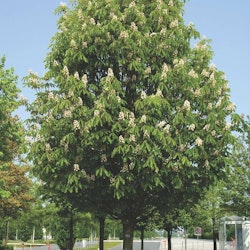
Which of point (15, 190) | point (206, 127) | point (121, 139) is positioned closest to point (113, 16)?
point (121, 139)

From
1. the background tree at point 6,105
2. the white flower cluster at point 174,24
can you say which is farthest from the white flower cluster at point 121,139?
the background tree at point 6,105

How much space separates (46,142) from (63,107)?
6.25 feet

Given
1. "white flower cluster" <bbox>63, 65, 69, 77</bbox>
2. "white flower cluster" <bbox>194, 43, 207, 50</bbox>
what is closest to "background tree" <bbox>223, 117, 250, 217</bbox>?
"white flower cluster" <bbox>194, 43, 207, 50</bbox>

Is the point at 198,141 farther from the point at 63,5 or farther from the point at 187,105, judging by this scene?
the point at 63,5

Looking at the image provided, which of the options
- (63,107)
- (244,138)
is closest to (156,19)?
(63,107)

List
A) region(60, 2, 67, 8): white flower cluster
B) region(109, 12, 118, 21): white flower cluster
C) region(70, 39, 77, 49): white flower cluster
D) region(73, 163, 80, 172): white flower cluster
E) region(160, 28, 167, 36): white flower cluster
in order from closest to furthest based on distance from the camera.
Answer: region(73, 163, 80, 172): white flower cluster
region(109, 12, 118, 21): white flower cluster
region(70, 39, 77, 49): white flower cluster
region(160, 28, 167, 36): white flower cluster
region(60, 2, 67, 8): white flower cluster

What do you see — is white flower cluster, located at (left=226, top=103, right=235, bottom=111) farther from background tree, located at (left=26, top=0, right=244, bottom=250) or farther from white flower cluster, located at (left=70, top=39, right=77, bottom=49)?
white flower cluster, located at (left=70, top=39, right=77, bottom=49)

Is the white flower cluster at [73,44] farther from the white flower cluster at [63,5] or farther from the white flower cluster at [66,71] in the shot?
the white flower cluster at [63,5]

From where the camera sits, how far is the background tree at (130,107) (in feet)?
50.9

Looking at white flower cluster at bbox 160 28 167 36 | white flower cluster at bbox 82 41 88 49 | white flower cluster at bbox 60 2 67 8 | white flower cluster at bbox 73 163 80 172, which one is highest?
white flower cluster at bbox 60 2 67 8

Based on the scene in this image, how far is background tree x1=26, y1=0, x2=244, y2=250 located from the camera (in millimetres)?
15508

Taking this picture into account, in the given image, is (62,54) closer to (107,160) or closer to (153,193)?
(107,160)

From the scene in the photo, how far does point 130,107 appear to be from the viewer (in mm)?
17922

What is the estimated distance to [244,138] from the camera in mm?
31672
